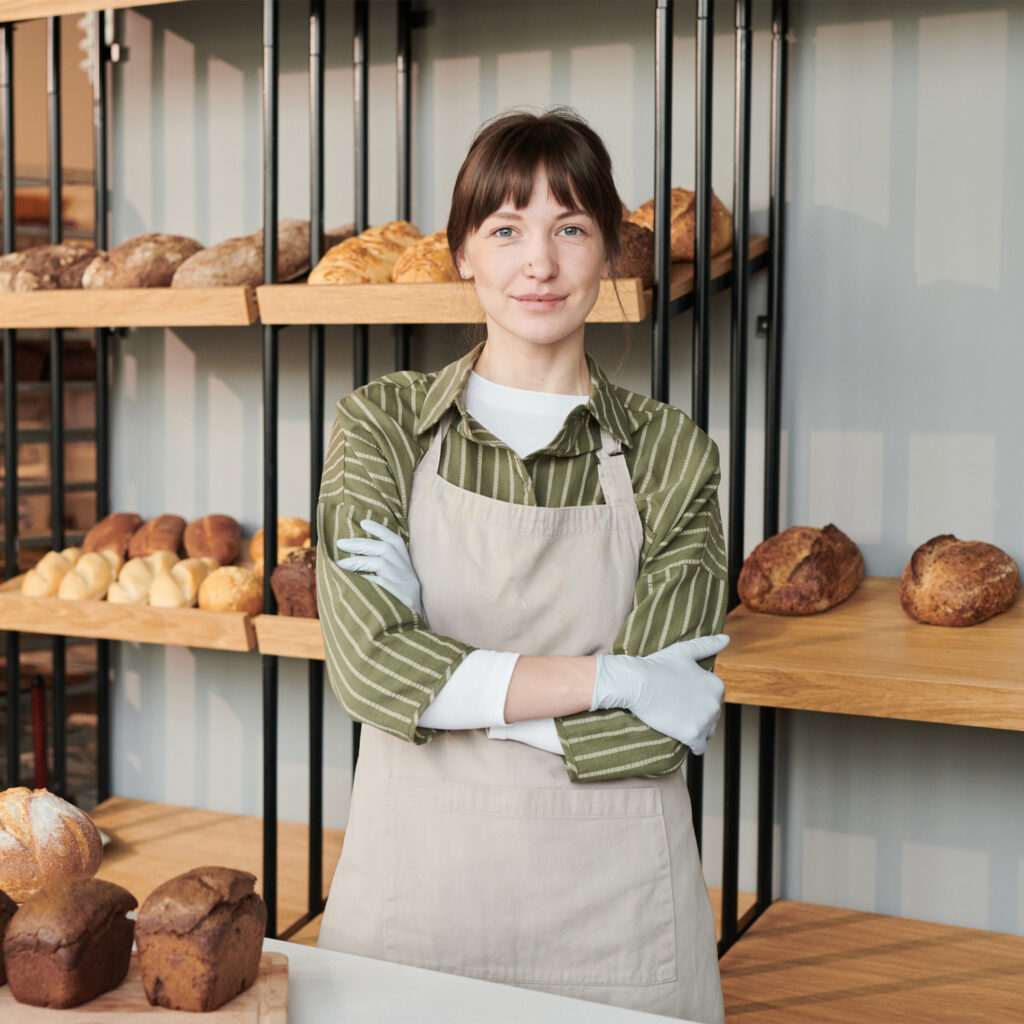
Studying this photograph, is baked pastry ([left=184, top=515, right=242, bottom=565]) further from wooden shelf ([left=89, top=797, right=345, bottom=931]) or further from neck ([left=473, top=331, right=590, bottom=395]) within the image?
neck ([left=473, top=331, right=590, bottom=395])

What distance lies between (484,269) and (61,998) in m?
0.75

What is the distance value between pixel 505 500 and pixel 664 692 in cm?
26

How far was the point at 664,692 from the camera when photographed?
1136 mm

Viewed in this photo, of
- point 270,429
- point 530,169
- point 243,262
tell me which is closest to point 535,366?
point 530,169

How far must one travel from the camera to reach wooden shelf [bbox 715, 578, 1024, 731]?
5.40 feet

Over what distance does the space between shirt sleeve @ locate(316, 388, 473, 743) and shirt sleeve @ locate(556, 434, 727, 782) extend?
143 mm

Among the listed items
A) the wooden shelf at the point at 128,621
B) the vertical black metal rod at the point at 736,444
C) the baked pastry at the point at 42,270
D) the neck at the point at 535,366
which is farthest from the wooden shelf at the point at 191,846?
the neck at the point at 535,366

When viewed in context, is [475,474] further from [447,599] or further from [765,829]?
[765,829]

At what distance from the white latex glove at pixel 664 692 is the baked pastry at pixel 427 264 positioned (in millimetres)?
966

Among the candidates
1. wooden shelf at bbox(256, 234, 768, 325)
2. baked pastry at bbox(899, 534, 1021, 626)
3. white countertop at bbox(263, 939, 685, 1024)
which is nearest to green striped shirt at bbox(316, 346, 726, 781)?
white countertop at bbox(263, 939, 685, 1024)

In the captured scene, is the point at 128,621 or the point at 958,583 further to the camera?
the point at 128,621

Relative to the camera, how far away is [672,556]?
4.06 ft

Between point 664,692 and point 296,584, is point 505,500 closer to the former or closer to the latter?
point 664,692

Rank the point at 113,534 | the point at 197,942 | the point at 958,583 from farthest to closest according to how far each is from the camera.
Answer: the point at 113,534 → the point at 958,583 → the point at 197,942
